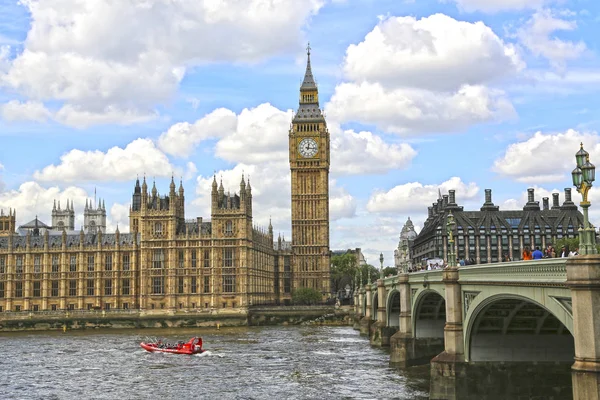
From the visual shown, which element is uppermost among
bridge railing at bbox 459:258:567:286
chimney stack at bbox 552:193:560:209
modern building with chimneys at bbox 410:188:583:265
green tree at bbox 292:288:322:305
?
chimney stack at bbox 552:193:560:209

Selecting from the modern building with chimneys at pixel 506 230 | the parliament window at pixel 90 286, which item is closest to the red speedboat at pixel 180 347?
the parliament window at pixel 90 286

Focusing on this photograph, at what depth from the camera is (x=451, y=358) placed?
44.7 m

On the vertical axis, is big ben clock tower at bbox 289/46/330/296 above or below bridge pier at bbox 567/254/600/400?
above

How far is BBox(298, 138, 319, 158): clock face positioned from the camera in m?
181

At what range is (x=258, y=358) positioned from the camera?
79.5 metres

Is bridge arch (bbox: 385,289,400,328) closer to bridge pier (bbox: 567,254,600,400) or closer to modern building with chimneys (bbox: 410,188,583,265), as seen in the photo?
bridge pier (bbox: 567,254,600,400)

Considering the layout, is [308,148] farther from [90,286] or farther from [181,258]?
[90,286]

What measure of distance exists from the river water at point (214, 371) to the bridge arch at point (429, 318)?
3.44 metres

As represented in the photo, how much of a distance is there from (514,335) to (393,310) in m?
54.4

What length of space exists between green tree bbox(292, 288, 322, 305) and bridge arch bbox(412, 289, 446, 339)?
98.8 metres

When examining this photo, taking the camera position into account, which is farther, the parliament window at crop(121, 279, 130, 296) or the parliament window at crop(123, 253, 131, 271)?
the parliament window at crop(123, 253, 131, 271)

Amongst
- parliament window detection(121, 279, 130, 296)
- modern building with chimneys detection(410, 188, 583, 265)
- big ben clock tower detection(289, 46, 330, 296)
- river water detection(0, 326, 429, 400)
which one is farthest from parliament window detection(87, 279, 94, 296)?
modern building with chimneys detection(410, 188, 583, 265)

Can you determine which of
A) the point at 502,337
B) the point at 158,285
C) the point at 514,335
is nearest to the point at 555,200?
the point at 158,285

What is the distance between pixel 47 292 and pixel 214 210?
3512 centimetres
